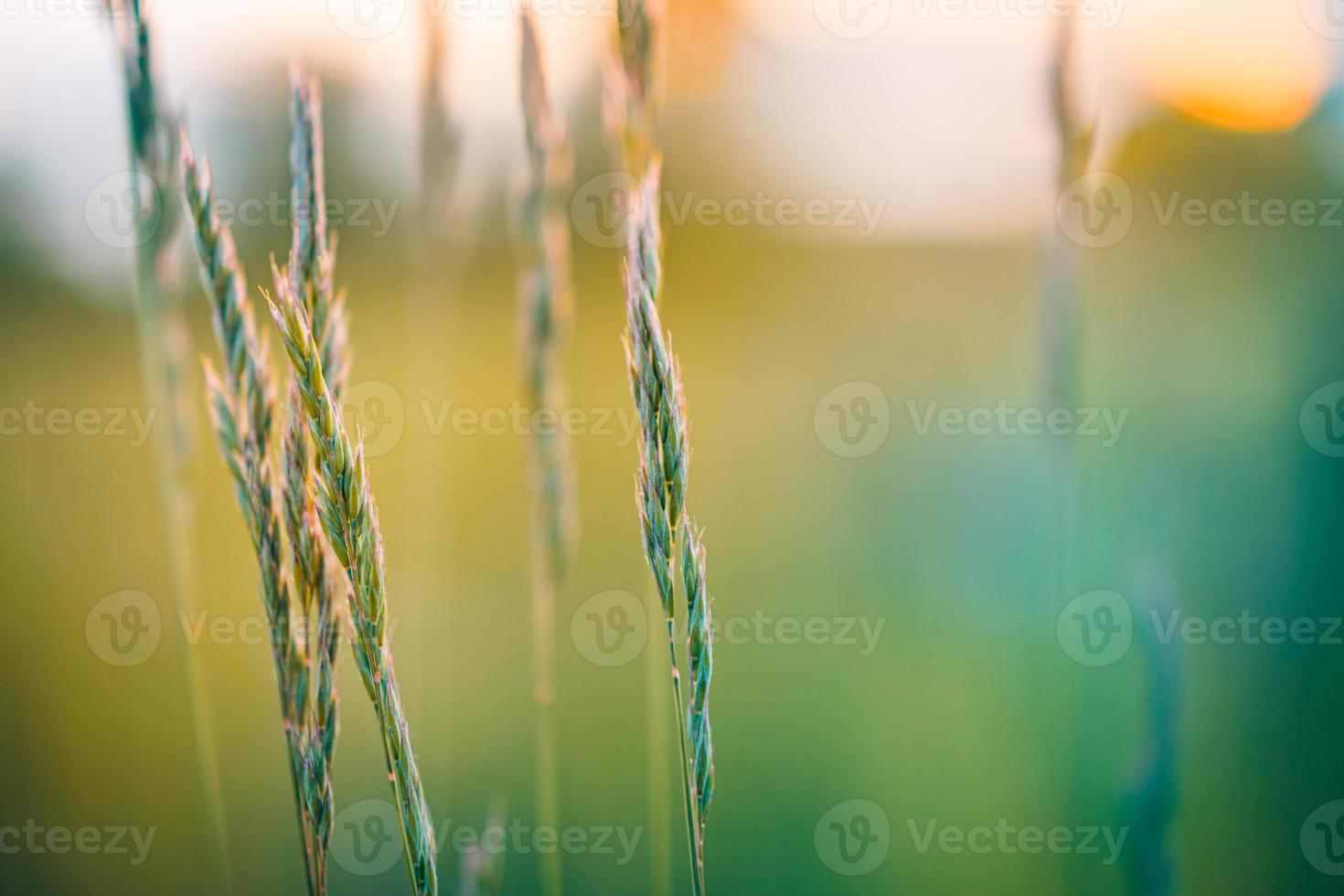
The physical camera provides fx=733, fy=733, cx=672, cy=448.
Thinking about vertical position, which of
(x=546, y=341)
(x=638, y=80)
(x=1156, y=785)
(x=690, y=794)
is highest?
(x=638, y=80)

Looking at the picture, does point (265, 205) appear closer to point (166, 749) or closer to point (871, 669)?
point (166, 749)

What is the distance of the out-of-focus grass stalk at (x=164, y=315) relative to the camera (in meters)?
1.08

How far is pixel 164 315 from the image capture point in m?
1.23

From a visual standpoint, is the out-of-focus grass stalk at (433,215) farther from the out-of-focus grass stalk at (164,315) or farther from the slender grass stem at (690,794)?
the slender grass stem at (690,794)

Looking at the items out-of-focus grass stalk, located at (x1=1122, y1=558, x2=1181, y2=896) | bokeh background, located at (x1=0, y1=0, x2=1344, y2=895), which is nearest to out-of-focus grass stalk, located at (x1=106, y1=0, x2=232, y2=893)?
bokeh background, located at (x1=0, y1=0, x2=1344, y2=895)

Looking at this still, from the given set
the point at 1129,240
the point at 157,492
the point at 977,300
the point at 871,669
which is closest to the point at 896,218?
the point at 1129,240

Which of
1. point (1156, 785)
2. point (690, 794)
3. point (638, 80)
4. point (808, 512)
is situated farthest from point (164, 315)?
point (808, 512)

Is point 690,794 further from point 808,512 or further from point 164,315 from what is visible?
point 808,512

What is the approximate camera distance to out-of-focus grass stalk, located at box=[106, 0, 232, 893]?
1085 mm

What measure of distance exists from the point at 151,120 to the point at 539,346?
71 centimetres

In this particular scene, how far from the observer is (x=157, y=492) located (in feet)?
10.8

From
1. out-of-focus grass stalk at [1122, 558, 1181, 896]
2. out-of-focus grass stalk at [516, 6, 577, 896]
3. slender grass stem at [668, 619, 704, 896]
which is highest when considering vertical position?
out-of-focus grass stalk at [516, 6, 577, 896]

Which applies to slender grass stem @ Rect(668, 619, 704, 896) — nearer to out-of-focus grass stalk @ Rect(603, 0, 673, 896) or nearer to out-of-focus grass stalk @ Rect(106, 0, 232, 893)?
out-of-focus grass stalk @ Rect(603, 0, 673, 896)

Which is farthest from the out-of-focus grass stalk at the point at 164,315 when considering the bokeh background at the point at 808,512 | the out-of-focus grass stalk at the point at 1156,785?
the out-of-focus grass stalk at the point at 1156,785
